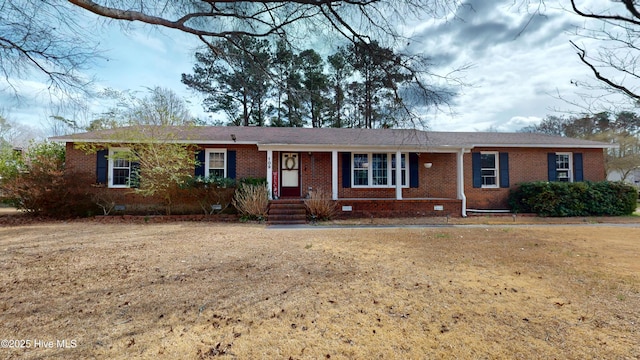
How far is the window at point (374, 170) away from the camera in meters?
13.0

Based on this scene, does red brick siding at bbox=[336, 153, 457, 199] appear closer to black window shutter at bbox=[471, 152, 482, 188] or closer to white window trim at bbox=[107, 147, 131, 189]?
black window shutter at bbox=[471, 152, 482, 188]

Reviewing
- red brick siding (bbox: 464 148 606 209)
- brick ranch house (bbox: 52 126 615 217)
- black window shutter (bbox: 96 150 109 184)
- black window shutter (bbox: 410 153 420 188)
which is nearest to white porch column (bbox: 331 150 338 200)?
brick ranch house (bbox: 52 126 615 217)

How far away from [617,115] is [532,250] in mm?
3711

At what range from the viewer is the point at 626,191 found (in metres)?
12.0

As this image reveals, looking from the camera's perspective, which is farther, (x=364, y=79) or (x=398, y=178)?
(x=398, y=178)

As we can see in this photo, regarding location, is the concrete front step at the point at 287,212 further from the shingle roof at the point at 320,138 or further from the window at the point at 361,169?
the window at the point at 361,169

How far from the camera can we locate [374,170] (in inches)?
516

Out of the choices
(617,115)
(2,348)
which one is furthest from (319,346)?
(617,115)

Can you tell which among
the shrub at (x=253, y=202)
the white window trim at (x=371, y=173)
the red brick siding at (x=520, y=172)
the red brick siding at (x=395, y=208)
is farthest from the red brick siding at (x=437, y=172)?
the shrub at (x=253, y=202)

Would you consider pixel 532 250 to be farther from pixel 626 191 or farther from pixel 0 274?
pixel 626 191

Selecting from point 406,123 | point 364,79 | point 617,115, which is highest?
point 364,79

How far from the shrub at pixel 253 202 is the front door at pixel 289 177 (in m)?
2.05

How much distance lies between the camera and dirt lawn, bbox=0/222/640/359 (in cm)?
240

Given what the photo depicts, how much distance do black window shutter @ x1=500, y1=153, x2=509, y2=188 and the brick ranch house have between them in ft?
0.14
